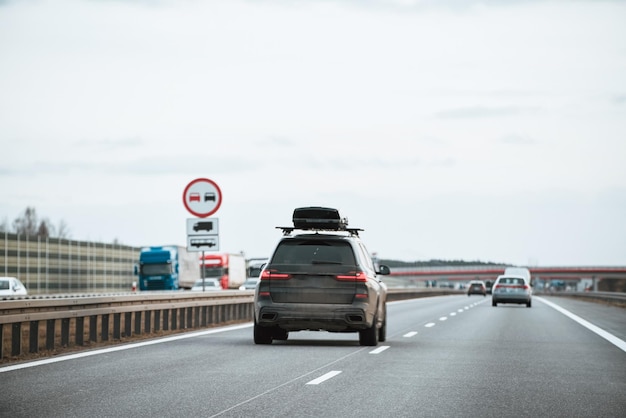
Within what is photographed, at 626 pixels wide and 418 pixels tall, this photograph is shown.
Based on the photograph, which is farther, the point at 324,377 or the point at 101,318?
the point at 101,318

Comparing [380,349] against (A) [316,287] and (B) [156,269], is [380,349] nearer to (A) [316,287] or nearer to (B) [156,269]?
(A) [316,287]

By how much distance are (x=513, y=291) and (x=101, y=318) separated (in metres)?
29.0

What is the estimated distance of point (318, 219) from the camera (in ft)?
58.8

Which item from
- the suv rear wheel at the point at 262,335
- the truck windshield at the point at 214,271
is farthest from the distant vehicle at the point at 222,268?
the suv rear wheel at the point at 262,335

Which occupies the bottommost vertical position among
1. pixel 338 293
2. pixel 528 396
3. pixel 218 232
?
pixel 528 396

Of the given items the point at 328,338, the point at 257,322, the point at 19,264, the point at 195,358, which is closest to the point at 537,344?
the point at 328,338

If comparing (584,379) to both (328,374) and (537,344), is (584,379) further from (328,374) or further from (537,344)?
(537,344)

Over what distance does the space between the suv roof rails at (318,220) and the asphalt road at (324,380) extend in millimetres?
1973

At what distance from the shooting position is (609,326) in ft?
82.2

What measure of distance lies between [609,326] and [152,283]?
36.1 m

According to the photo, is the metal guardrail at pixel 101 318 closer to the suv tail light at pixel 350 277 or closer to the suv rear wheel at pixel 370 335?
the suv tail light at pixel 350 277

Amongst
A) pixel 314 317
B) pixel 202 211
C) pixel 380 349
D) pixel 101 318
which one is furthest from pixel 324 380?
pixel 202 211

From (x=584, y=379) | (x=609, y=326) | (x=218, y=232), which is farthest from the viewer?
(x=609, y=326)

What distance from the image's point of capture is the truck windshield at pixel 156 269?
2264 inches
